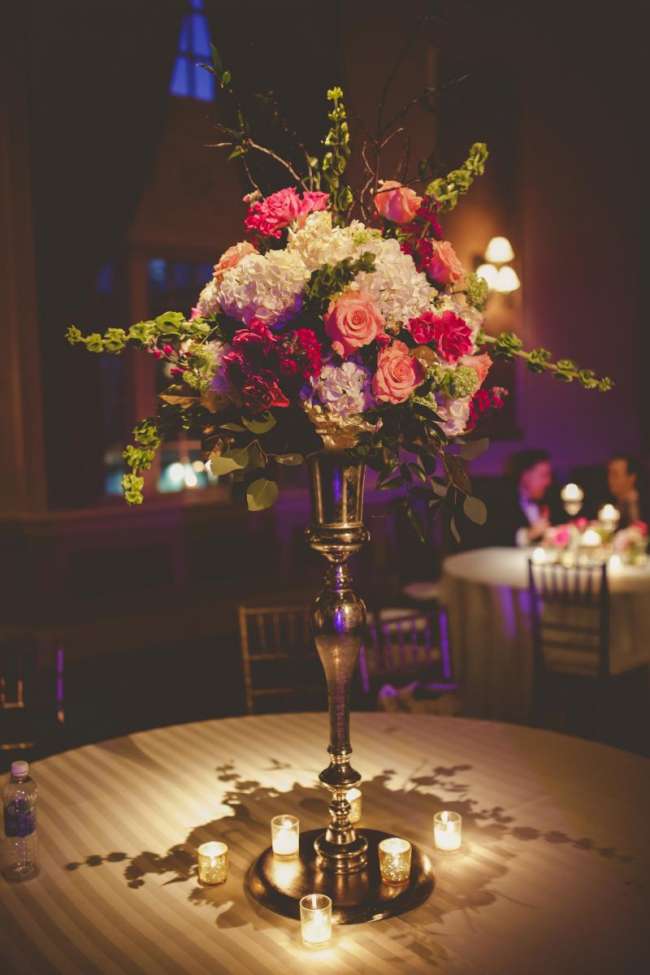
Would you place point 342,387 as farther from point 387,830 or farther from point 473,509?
point 387,830

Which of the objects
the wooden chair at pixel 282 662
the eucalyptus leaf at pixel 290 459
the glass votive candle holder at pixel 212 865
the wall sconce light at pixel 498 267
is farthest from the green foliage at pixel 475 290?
the wall sconce light at pixel 498 267

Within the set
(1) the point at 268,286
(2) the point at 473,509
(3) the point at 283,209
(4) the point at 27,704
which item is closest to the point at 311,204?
(3) the point at 283,209

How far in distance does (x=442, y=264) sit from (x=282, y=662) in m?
3.60

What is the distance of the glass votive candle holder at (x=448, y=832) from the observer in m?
1.40

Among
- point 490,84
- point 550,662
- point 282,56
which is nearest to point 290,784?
point 550,662

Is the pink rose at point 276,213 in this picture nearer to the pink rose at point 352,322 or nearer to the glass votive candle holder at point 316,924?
the pink rose at point 352,322

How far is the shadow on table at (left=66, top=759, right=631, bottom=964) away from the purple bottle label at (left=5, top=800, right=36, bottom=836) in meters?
0.09

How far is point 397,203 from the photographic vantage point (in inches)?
51.8

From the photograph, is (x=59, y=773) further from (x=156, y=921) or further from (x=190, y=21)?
(x=190, y=21)

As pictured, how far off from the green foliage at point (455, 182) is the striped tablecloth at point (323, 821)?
988mm

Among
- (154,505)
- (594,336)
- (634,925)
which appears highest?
(594,336)

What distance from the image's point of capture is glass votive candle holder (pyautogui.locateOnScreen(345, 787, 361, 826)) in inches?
56.6

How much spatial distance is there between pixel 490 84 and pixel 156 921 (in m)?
7.19

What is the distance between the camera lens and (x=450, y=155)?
6.72 meters
